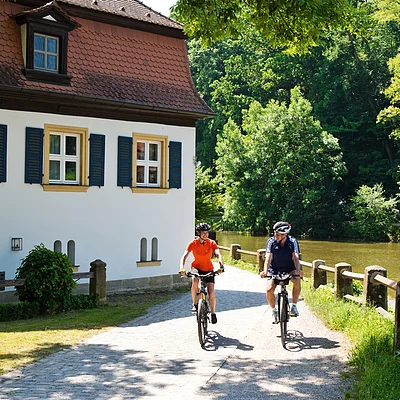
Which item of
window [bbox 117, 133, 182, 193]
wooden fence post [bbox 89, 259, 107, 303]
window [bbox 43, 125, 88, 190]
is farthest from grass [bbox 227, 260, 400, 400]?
window [bbox 43, 125, 88, 190]

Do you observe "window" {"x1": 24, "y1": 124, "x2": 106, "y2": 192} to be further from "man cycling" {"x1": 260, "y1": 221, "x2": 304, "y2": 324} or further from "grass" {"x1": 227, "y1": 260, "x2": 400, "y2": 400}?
"man cycling" {"x1": 260, "y1": 221, "x2": 304, "y2": 324}

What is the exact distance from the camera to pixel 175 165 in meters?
19.2

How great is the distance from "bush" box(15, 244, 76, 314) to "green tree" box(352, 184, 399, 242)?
39035 millimetres

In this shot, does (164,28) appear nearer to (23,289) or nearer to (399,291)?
(23,289)

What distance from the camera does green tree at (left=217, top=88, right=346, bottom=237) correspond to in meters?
52.5

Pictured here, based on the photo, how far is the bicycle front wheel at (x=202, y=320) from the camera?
10055 mm

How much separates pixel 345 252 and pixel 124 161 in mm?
24987

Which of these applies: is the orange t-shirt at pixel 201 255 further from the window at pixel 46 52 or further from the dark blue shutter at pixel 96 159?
the window at pixel 46 52

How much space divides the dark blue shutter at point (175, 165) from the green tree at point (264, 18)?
6.37m

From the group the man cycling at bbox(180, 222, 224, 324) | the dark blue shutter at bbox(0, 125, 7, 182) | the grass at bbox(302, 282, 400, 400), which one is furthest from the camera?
the dark blue shutter at bbox(0, 125, 7, 182)

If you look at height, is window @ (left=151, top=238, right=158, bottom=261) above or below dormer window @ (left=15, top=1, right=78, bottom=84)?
below

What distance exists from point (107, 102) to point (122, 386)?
10.7 m

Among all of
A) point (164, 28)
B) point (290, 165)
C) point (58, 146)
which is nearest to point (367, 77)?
point (290, 165)

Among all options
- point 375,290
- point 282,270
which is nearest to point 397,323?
point 282,270
